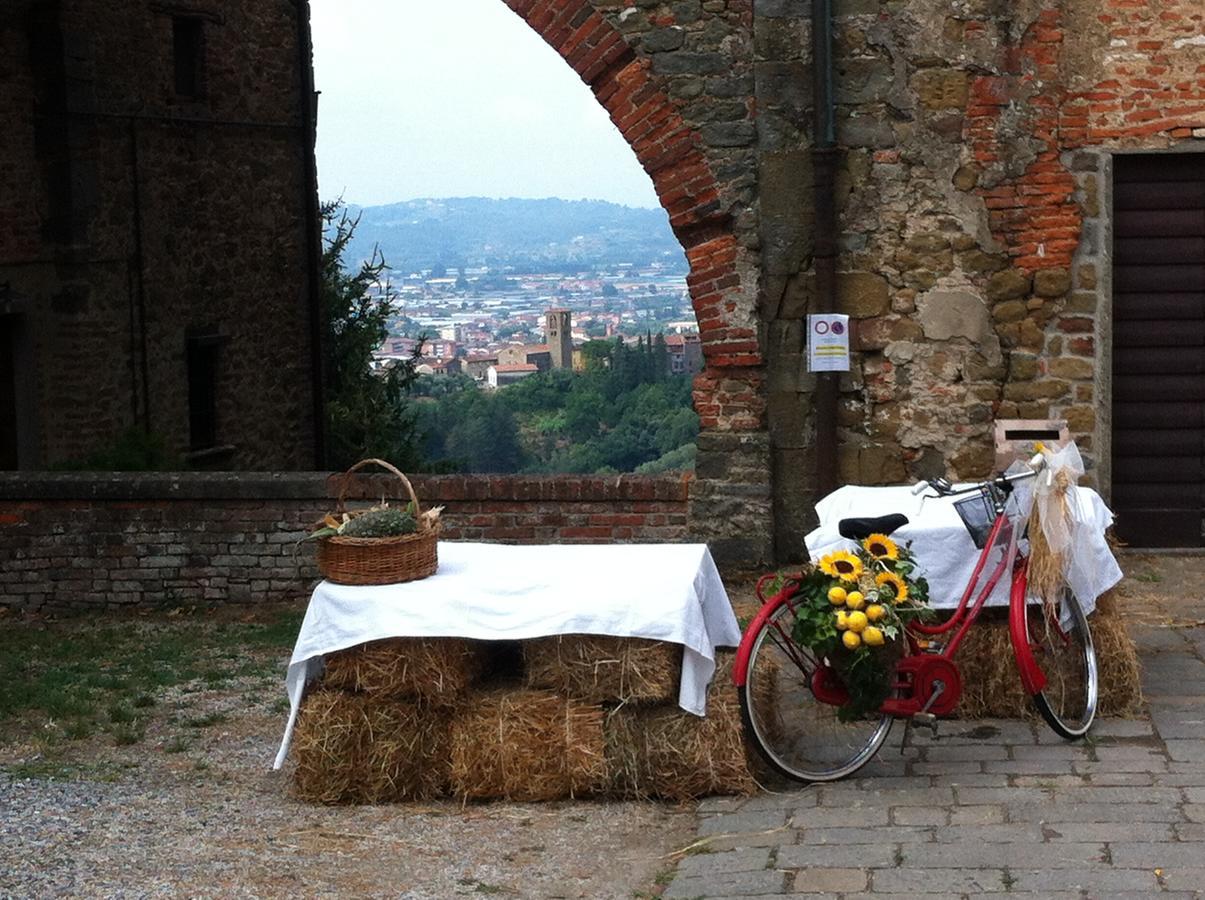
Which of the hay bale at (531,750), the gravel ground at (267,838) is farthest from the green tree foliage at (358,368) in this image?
the hay bale at (531,750)

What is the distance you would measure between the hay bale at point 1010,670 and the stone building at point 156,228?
11.5m

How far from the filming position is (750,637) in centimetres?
641

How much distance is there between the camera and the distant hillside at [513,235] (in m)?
108

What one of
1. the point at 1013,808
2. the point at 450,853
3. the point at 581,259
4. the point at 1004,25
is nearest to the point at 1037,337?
the point at 1004,25

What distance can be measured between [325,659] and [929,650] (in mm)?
2248

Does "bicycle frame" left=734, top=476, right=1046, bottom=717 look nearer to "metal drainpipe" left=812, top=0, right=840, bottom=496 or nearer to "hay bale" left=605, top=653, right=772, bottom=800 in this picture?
"hay bale" left=605, top=653, right=772, bottom=800

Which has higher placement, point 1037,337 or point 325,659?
point 1037,337

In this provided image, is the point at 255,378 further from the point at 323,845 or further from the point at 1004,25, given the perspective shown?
the point at 323,845

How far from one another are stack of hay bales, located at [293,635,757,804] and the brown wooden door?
5097 millimetres

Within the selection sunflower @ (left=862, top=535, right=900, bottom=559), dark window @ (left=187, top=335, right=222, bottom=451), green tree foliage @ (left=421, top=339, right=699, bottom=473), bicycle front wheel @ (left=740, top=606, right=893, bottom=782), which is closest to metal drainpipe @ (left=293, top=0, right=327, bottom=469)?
dark window @ (left=187, top=335, right=222, bottom=451)

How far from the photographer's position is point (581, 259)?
109 meters

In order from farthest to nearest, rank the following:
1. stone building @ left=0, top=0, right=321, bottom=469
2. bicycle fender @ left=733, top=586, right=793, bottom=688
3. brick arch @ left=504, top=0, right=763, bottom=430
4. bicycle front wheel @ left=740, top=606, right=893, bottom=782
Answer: stone building @ left=0, top=0, right=321, bottom=469
brick arch @ left=504, top=0, right=763, bottom=430
bicycle front wheel @ left=740, top=606, right=893, bottom=782
bicycle fender @ left=733, top=586, right=793, bottom=688

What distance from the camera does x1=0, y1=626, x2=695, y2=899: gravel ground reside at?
5.62m

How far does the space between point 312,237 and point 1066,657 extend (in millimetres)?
14505
